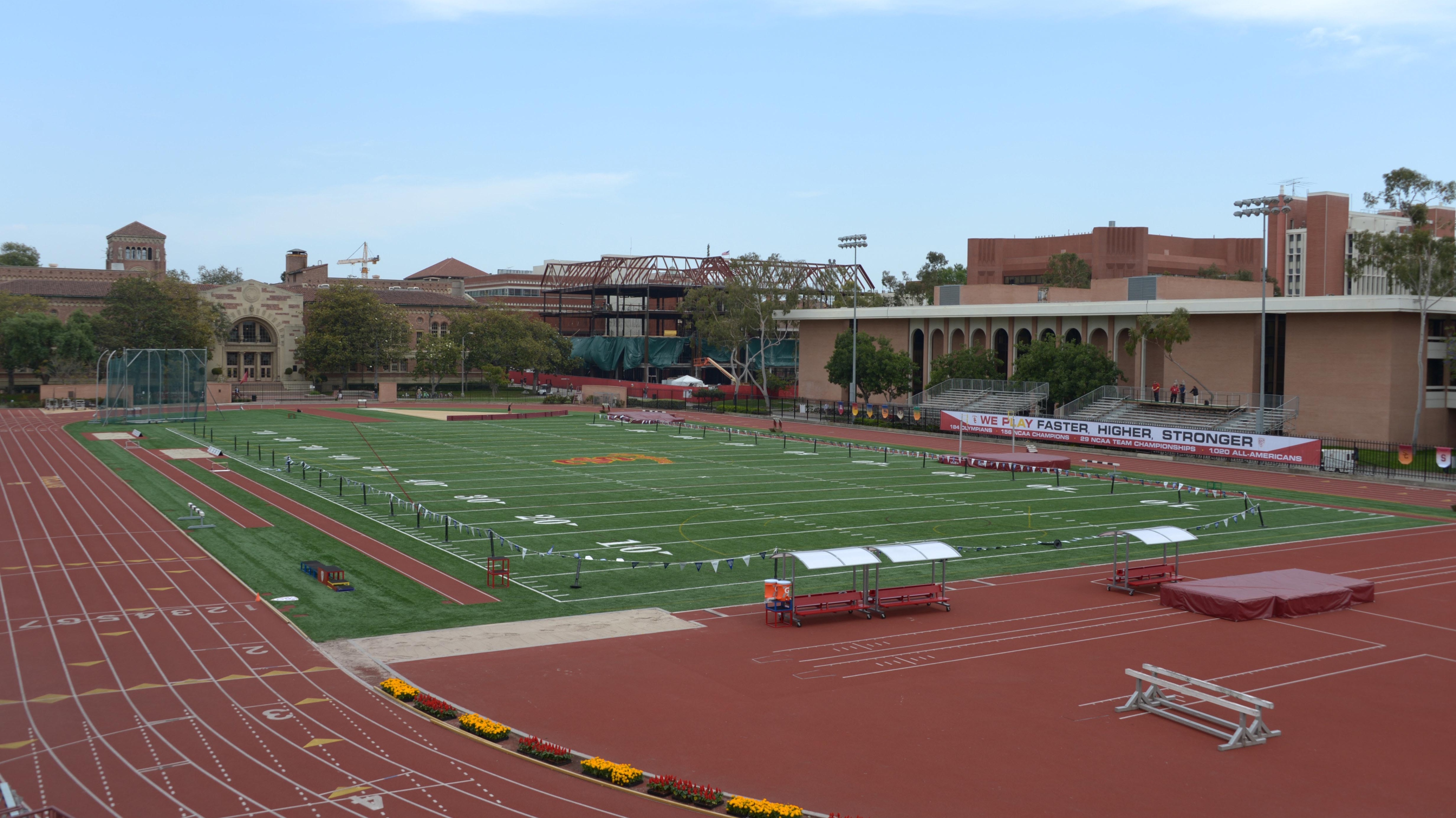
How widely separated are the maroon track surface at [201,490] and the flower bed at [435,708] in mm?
18712

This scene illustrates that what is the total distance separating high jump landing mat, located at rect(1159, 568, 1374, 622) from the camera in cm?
2391

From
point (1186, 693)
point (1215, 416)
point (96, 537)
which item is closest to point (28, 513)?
point (96, 537)

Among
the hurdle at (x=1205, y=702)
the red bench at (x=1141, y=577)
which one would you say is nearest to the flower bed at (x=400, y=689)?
the hurdle at (x=1205, y=702)

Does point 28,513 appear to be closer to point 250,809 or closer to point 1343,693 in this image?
point 250,809

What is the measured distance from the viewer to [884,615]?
79.3 ft

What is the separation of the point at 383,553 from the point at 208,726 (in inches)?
541

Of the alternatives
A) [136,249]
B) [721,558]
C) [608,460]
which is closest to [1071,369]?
[608,460]

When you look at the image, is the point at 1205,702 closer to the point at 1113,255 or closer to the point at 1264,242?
the point at 1264,242

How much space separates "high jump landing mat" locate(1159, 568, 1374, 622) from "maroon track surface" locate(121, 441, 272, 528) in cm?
2609

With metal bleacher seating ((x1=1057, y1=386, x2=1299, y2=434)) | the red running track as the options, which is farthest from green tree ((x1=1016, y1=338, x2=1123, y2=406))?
the red running track

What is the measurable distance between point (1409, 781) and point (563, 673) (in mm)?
13016

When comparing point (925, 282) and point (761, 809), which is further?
point (925, 282)

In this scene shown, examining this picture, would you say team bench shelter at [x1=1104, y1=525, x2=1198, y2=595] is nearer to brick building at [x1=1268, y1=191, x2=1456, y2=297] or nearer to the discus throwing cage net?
the discus throwing cage net

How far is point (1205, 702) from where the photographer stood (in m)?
18.0
